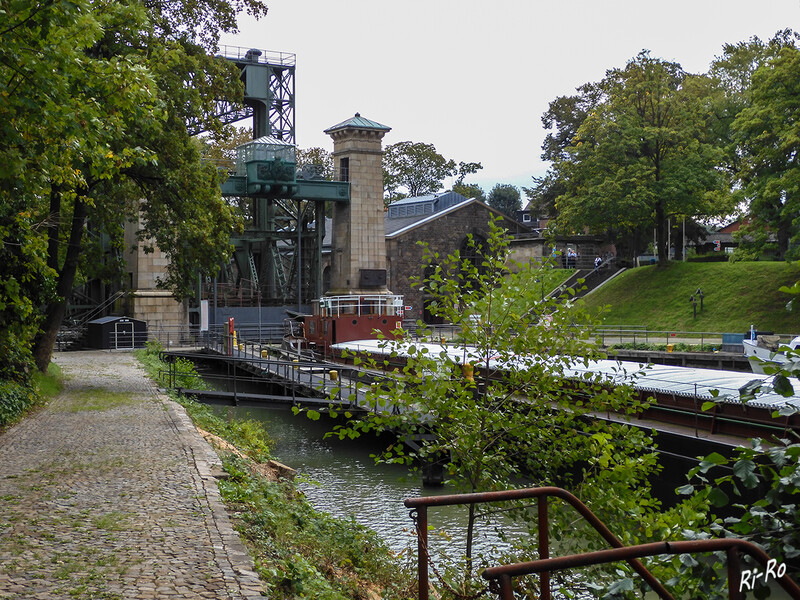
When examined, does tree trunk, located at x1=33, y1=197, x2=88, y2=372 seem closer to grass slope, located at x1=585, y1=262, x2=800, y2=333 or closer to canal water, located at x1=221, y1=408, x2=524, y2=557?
canal water, located at x1=221, y1=408, x2=524, y2=557

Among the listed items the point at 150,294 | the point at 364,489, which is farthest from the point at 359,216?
the point at 364,489

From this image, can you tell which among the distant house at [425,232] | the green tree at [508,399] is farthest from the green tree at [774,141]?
the green tree at [508,399]

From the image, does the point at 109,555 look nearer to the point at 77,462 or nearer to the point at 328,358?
the point at 77,462

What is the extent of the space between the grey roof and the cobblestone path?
107ft

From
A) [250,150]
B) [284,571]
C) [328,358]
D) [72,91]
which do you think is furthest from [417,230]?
[284,571]

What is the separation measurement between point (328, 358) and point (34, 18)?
88.0ft

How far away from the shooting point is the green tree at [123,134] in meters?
11.2

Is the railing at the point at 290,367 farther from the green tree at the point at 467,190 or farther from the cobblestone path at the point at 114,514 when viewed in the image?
the green tree at the point at 467,190

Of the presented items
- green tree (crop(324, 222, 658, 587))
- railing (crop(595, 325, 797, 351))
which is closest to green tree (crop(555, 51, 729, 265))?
railing (crop(595, 325, 797, 351))

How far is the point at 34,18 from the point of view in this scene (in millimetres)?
10250

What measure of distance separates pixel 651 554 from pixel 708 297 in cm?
4353

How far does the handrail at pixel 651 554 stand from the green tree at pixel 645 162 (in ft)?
144

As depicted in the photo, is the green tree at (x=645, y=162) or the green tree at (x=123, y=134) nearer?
the green tree at (x=123, y=134)

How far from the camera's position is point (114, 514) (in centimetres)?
946
